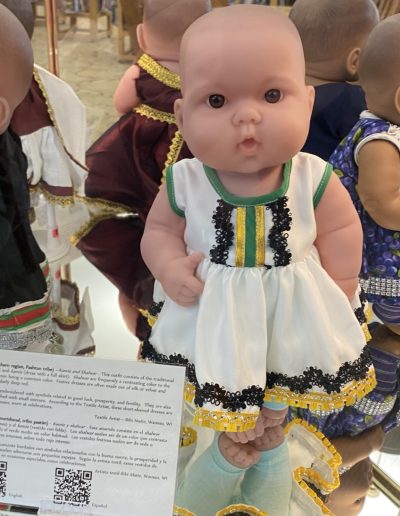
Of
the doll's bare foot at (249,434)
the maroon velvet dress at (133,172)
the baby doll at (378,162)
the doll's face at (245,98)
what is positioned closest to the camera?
the doll's face at (245,98)

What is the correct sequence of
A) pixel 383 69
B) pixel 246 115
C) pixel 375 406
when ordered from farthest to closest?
pixel 375 406 < pixel 383 69 < pixel 246 115

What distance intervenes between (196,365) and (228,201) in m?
0.15

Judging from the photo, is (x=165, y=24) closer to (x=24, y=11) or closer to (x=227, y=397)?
(x=24, y=11)

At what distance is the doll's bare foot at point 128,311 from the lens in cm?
83

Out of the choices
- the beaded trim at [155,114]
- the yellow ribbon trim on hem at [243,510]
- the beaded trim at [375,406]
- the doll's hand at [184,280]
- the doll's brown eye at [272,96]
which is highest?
the doll's brown eye at [272,96]

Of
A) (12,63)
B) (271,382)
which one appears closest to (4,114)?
(12,63)

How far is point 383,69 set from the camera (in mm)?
706

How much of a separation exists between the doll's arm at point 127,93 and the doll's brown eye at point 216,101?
351mm

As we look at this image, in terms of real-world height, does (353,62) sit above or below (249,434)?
above

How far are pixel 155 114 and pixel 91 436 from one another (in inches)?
19.8

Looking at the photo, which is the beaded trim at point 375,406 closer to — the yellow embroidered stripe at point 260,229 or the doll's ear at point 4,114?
the yellow embroidered stripe at point 260,229

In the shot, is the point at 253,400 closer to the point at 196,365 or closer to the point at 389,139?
the point at 196,365

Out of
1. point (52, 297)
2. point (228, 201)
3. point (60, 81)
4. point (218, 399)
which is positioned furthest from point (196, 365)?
point (60, 81)

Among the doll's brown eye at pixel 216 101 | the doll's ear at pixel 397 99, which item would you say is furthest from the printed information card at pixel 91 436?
the doll's ear at pixel 397 99
